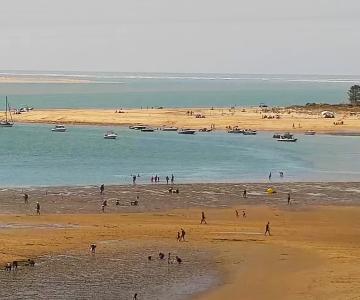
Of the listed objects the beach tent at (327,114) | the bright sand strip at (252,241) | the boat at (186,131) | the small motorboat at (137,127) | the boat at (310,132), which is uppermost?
the beach tent at (327,114)

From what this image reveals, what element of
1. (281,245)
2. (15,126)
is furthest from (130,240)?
(15,126)

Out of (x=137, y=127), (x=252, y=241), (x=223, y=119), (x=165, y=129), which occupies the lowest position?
(x=252, y=241)

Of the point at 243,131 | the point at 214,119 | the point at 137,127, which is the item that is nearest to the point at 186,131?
the point at 243,131

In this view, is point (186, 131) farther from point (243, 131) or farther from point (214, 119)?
point (214, 119)

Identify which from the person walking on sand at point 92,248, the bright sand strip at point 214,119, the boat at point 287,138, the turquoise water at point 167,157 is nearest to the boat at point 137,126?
the bright sand strip at point 214,119

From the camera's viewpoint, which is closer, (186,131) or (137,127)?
(186,131)

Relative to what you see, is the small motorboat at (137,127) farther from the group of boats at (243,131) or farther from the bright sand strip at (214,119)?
the group of boats at (243,131)
